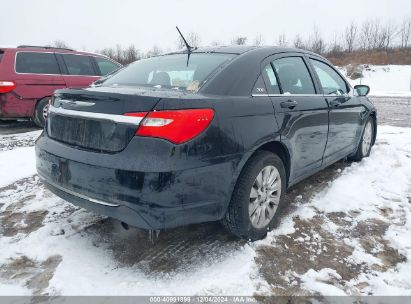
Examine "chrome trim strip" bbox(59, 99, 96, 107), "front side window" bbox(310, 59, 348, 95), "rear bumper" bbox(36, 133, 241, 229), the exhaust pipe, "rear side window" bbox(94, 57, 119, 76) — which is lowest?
the exhaust pipe

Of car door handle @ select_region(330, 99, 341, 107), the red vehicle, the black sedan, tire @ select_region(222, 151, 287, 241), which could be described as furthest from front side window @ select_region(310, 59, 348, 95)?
the red vehicle

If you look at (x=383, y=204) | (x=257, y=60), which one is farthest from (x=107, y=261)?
(x=383, y=204)

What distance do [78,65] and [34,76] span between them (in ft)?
3.79

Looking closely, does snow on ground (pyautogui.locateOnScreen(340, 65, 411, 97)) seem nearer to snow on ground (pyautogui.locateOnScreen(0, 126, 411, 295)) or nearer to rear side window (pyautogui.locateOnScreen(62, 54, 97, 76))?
rear side window (pyautogui.locateOnScreen(62, 54, 97, 76))

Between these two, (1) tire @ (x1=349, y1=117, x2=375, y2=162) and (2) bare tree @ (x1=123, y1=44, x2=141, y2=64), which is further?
(2) bare tree @ (x1=123, y1=44, x2=141, y2=64)

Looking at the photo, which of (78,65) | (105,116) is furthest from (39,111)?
(105,116)

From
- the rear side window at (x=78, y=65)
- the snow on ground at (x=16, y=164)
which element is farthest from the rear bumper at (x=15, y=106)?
the snow on ground at (x=16, y=164)

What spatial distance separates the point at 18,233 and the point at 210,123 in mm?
1970

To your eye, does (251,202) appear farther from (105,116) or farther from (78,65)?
(78,65)

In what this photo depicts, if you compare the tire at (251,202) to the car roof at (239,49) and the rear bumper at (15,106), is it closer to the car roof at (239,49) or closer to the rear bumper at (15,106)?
the car roof at (239,49)

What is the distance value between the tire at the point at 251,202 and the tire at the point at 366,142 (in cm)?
254

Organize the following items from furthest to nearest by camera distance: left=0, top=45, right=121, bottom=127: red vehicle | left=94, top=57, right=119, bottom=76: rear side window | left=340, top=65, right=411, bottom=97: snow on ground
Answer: left=340, top=65, right=411, bottom=97: snow on ground → left=94, top=57, right=119, bottom=76: rear side window → left=0, top=45, right=121, bottom=127: red vehicle

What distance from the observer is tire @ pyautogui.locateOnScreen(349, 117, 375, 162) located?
5.04m

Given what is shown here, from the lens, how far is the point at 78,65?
7.91m
